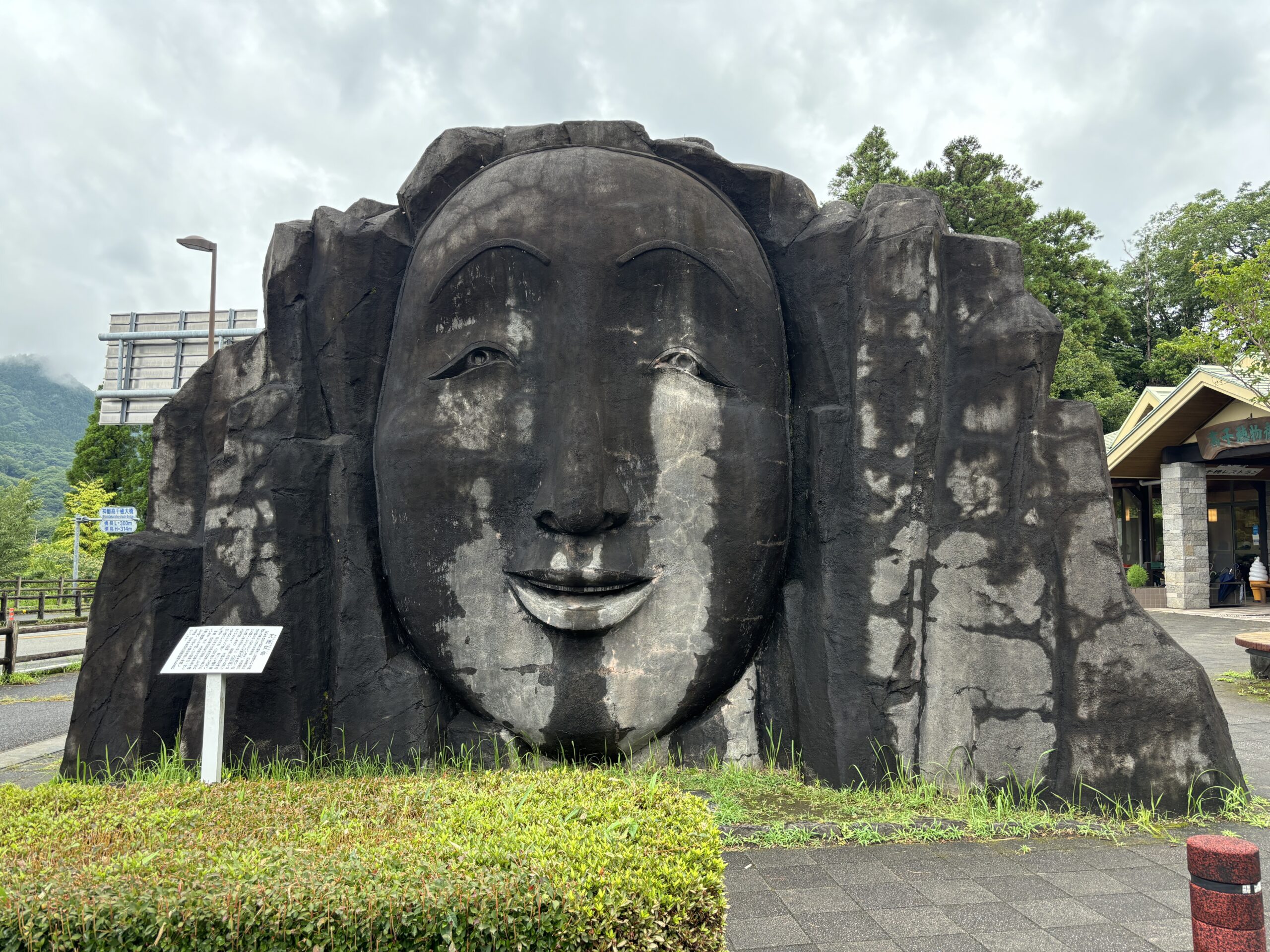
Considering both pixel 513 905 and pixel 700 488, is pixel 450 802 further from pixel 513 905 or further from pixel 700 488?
pixel 700 488

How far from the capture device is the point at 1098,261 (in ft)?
81.6

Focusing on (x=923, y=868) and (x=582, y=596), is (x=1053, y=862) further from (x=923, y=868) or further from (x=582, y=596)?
(x=582, y=596)

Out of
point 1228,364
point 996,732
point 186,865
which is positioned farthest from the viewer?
point 1228,364

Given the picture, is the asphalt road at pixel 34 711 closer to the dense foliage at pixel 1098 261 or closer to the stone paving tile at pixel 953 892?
the stone paving tile at pixel 953 892

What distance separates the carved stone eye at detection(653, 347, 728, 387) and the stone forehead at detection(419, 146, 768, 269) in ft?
2.31

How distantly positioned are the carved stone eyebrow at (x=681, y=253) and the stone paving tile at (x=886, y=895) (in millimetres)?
3257

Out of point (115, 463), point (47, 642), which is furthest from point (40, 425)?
point (47, 642)

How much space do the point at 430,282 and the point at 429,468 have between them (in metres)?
1.15

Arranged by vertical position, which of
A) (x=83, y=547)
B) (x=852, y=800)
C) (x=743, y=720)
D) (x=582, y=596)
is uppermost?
(x=582, y=596)

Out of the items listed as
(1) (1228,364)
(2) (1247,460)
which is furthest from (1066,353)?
(1) (1228,364)

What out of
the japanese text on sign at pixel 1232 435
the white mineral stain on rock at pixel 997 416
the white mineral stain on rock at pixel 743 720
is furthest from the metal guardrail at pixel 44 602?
the japanese text on sign at pixel 1232 435

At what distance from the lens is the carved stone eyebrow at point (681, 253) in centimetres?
487

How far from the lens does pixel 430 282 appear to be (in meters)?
5.04

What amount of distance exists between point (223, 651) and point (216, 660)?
6 centimetres
